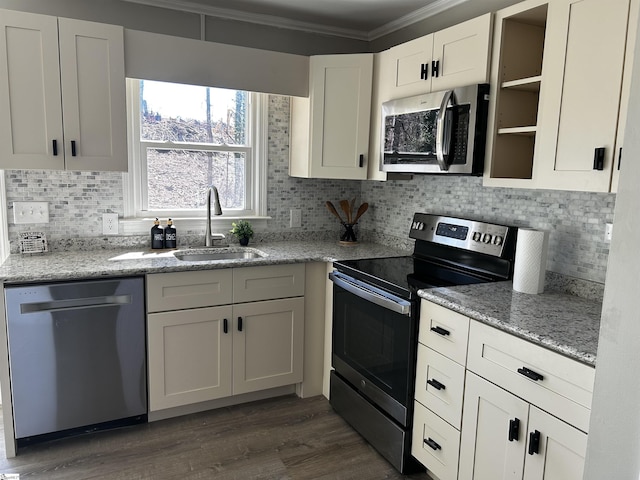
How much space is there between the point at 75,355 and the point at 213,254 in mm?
975

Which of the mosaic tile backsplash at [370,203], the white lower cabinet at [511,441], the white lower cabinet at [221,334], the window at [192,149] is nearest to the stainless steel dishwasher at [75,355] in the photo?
the white lower cabinet at [221,334]

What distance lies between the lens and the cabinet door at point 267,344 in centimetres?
270

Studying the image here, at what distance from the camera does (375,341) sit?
7.79 feet

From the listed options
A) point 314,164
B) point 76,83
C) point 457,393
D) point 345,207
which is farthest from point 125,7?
point 457,393

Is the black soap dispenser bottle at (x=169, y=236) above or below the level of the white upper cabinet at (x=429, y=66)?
below

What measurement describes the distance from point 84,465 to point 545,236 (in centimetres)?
236

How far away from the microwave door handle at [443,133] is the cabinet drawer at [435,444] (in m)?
1.13

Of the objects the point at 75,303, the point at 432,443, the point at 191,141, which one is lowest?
the point at 432,443

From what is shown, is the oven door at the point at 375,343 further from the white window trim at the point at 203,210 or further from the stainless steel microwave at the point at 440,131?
the white window trim at the point at 203,210

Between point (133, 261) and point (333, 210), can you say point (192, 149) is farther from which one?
point (333, 210)

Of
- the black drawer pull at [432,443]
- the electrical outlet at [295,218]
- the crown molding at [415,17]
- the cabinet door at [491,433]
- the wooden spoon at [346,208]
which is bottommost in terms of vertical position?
the black drawer pull at [432,443]

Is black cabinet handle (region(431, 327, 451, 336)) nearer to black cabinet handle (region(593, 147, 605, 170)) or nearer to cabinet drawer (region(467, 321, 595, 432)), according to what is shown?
cabinet drawer (region(467, 321, 595, 432))

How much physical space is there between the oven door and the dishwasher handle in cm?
114

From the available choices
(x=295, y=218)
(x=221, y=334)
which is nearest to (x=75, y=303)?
(x=221, y=334)
